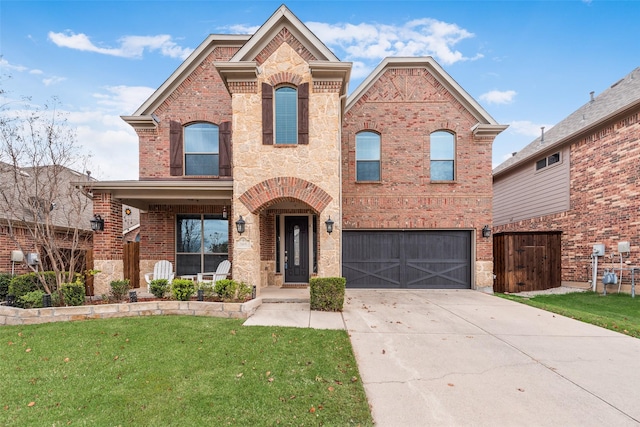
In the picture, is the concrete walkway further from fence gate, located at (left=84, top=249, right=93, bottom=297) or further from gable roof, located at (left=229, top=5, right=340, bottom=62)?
gable roof, located at (left=229, top=5, right=340, bottom=62)

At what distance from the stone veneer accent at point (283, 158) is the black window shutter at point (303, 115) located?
0.35ft

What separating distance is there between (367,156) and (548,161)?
→ 27.0ft

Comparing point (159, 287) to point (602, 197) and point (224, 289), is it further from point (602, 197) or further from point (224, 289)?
point (602, 197)

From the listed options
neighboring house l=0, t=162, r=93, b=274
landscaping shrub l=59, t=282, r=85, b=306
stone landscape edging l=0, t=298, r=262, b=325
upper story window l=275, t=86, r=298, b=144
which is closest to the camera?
stone landscape edging l=0, t=298, r=262, b=325

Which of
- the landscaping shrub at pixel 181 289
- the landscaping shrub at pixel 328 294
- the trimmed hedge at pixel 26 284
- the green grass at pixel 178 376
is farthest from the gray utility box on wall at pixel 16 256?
the landscaping shrub at pixel 328 294

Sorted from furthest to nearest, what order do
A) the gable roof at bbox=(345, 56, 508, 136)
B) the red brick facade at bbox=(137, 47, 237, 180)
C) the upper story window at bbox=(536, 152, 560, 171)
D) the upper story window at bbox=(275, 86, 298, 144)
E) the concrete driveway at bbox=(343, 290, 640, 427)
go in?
the upper story window at bbox=(536, 152, 560, 171)
the gable roof at bbox=(345, 56, 508, 136)
the red brick facade at bbox=(137, 47, 237, 180)
the upper story window at bbox=(275, 86, 298, 144)
the concrete driveway at bbox=(343, 290, 640, 427)

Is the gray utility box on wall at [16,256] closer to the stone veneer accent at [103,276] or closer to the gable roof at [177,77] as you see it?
the stone veneer accent at [103,276]

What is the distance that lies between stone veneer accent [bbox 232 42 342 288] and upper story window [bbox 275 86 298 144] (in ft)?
0.86

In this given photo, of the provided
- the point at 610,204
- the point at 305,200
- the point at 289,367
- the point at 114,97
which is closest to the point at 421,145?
the point at 305,200

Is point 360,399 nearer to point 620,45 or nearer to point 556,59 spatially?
point 556,59

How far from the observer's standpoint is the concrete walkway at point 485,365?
9.71ft

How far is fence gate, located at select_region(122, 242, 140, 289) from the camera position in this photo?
28.4 feet

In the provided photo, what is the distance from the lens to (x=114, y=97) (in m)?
12.2

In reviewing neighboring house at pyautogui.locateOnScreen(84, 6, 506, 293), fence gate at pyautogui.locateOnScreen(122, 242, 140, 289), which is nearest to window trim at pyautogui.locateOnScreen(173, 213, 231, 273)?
neighboring house at pyautogui.locateOnScreen(84, 6, 506, 293)
